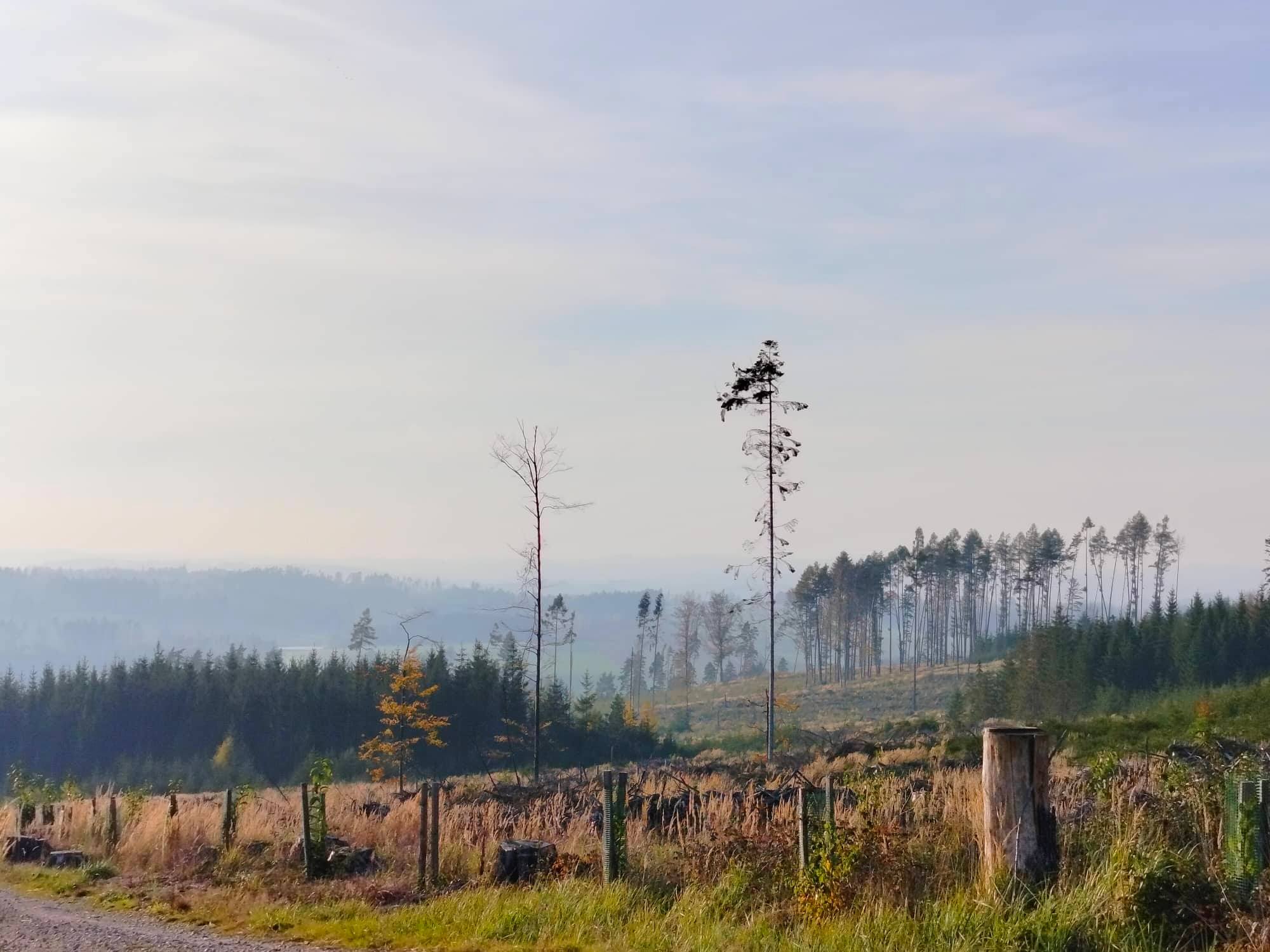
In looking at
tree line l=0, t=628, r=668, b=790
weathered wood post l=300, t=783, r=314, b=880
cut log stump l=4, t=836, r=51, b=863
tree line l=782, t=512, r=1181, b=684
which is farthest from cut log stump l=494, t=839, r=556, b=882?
tree line l=782, t=512, r=1181, b=684

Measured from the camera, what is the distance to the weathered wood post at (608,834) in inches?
431

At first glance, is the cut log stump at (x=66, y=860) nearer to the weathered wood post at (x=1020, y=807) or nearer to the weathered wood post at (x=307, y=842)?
the weathered wood post at (x=307, y=842)

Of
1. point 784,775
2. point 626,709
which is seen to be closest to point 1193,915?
point 784,775

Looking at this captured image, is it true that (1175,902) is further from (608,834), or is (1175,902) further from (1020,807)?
(608,834)

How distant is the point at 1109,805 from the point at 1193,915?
6.32 feet

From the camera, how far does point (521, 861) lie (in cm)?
1193

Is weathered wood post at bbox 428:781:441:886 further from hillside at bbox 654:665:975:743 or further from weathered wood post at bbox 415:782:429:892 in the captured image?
hillside at bbox 654:665:975:743

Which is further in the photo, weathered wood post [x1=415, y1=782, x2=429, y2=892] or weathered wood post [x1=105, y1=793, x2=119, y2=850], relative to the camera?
weathered wood post [x1=105, y1=793, x2=119, y2=850]

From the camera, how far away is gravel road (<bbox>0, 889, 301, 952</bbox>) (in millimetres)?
10258

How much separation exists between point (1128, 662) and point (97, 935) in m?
69.4

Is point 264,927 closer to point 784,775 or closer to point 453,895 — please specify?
point 453,895

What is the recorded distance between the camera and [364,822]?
16.1 metres

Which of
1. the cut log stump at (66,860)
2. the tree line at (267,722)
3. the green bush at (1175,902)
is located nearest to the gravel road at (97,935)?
the cut log stump at (66,860)

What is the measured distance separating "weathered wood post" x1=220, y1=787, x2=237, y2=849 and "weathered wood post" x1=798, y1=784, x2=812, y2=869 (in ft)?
29.0
